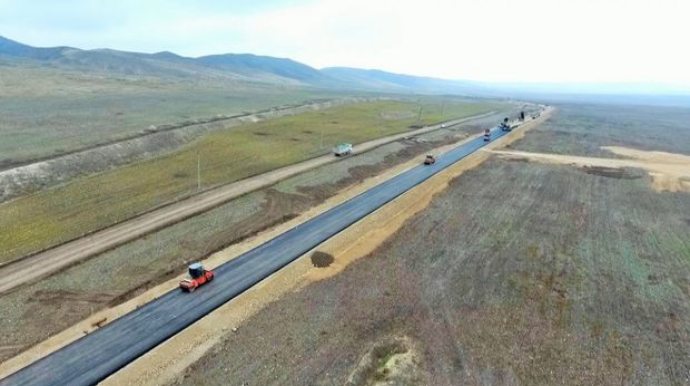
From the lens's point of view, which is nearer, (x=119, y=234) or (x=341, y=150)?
(x=119, y=234)

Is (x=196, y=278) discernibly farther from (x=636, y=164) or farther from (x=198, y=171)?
(x=636, y=164)

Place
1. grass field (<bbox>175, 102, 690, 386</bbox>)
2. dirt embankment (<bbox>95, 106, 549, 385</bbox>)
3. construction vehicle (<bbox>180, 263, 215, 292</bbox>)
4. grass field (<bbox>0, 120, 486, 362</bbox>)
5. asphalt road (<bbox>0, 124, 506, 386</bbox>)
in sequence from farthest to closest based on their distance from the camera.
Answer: construction vehicle (<bbox>180, 263, 215, 292</bbox>), grass field (<bbox>0, 120, 486, 362</bbox>), grass field (<bbox>175, 102, 690, 386</bbox>), dirt embankment (<bbox>95, 106, 549, 385</bbox>), asphalt road (<bbox>0, 124, 506, 386</bbox>)

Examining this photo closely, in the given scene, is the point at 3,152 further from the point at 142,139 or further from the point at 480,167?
the point at 480,167

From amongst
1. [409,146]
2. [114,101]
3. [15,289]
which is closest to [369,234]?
[15,289]

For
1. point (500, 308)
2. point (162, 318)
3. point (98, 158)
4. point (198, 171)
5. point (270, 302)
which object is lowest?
A: point (162, 318)

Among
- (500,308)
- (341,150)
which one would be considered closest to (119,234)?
(500,308)

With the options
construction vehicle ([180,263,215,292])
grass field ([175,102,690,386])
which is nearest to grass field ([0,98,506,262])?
construction vehicle ([180,263,215,292])

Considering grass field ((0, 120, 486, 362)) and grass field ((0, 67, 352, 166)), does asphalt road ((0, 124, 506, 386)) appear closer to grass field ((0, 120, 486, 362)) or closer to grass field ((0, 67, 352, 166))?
grass field ((0, 120, 486, 362))
